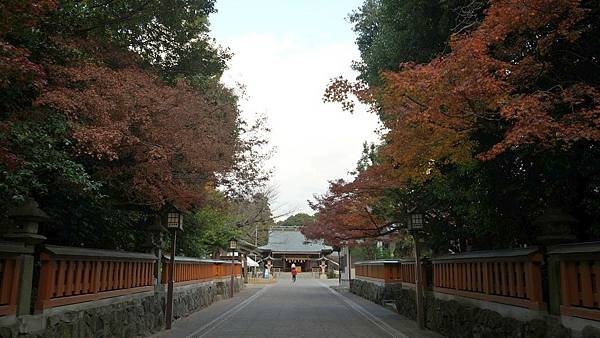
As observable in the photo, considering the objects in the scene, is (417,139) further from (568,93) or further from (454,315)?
(454,315)

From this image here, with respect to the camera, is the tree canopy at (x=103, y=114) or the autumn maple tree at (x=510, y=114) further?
the tree canopy at (x=103, y=114)

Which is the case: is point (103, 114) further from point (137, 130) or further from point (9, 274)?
point (9, 274)

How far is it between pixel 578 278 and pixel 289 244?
54.4 metres

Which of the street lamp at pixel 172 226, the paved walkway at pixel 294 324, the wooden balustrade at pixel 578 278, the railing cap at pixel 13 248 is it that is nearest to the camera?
the wooden balustrade at pixel 578 278

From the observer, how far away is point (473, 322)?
27.3 ft

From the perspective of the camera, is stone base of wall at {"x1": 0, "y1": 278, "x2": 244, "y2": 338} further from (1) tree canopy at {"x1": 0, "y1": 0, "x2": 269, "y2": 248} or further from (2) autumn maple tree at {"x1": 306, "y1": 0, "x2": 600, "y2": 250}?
(2) autumn maple tree at {"x1": 306, "y1": 0, "x2": 600, "y2": 250}

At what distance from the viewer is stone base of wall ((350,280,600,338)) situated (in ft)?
19.3

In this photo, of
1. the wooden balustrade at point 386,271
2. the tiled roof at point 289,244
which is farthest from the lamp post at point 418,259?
the tiled roof at point 289,244

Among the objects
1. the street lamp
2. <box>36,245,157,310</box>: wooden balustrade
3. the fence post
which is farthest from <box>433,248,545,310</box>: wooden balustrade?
<box>36,245,157,310</box>: wooden balustrade

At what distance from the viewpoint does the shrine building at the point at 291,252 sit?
5741 centimetres

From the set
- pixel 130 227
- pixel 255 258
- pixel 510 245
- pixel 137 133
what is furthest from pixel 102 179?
pixel 255 258

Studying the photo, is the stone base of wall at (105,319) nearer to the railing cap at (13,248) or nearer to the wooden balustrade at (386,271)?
the railing cap at (13,248)

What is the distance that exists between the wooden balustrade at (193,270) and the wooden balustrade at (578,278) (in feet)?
33.0

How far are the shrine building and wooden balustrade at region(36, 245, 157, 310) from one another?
154ft
